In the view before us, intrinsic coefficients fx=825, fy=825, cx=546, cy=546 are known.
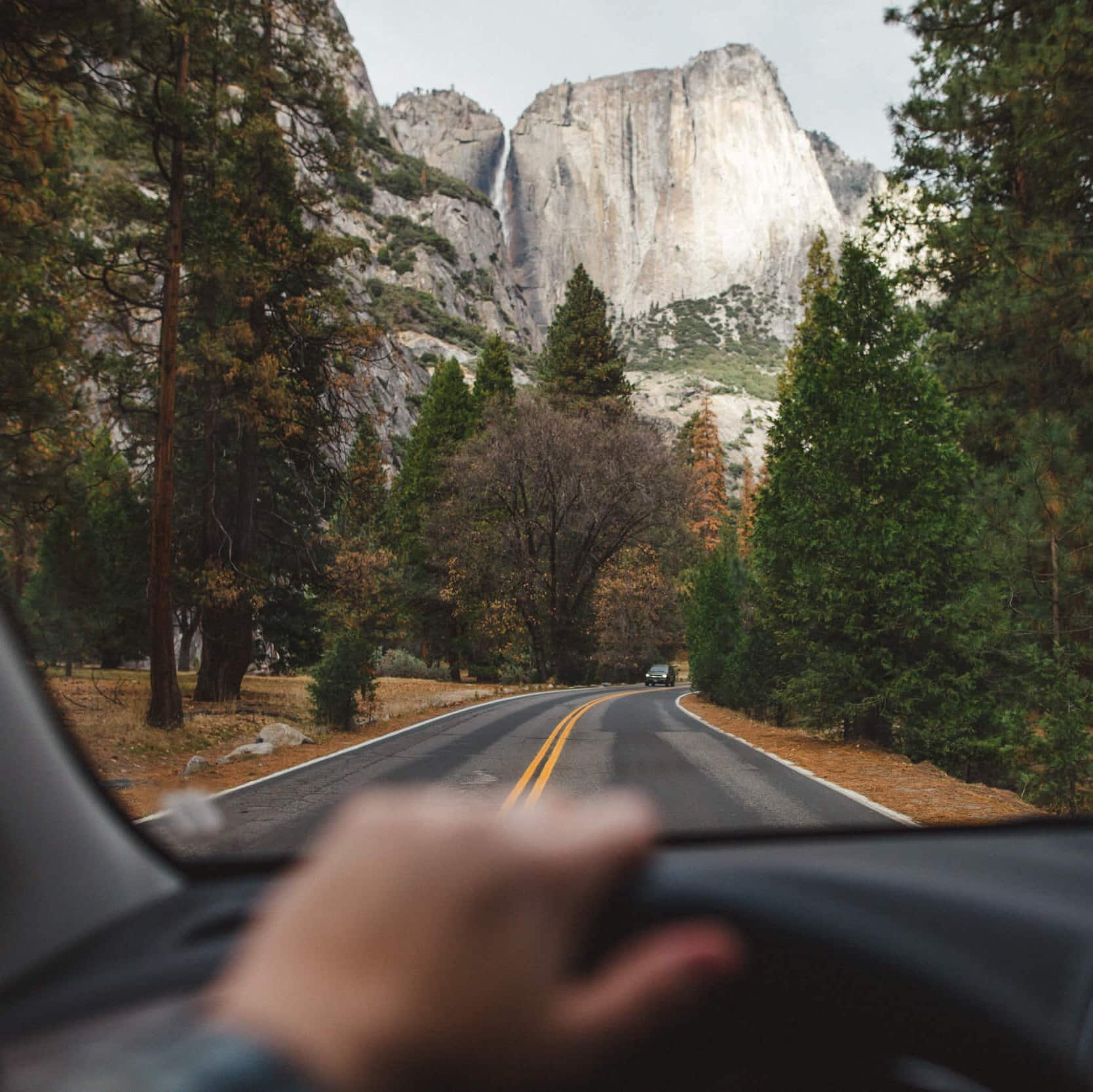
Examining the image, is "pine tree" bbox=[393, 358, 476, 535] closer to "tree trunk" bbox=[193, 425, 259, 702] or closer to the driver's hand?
"tree trunk" bbox=[193, 425, 259, 702]

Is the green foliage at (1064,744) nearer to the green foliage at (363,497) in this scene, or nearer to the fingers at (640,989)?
the fingers at (640,989)

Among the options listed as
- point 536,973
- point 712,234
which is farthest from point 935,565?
point 712,234

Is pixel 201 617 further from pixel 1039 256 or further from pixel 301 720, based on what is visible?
pixel 1039 256

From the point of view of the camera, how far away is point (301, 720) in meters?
1.48

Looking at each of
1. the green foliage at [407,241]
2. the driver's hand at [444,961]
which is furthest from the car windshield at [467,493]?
the green foliage at [407,241]

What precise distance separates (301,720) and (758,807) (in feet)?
2.66

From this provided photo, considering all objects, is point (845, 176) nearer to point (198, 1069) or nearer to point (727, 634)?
point (727, 634)

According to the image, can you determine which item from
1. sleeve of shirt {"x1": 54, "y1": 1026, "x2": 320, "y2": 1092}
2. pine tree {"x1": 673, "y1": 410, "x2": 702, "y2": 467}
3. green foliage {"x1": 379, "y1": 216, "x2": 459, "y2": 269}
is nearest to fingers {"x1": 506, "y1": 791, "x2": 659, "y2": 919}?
sleeve of shirt {"x1": 54, "y1": 1026, "x2": 320, "y2": 1092}

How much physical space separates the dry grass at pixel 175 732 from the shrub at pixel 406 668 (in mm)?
173

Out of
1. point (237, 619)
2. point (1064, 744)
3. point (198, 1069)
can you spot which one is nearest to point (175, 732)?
point (198, 1069)

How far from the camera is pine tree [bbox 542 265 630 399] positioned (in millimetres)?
3074

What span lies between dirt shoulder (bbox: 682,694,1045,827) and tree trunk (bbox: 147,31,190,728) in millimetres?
982

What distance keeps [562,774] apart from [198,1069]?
0.62m

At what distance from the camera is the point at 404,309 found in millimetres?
3520
